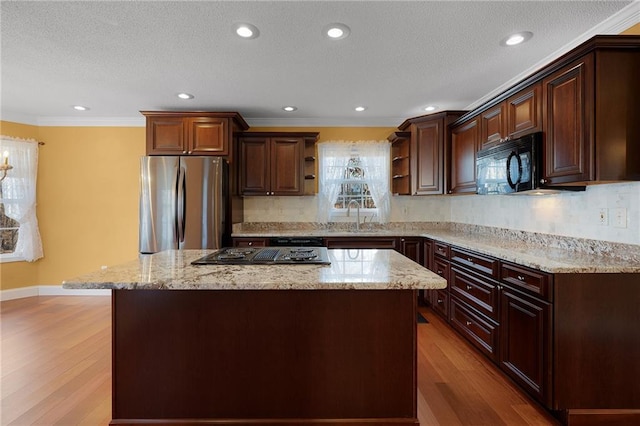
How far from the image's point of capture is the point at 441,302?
341cm

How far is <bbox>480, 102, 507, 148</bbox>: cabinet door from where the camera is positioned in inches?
103

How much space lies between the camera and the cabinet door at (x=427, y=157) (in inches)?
145

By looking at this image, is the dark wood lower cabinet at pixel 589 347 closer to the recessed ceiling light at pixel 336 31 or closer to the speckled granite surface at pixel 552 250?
the speckled granite surface at pixel 552 250

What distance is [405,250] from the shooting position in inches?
150

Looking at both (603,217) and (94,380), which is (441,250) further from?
(94,380)

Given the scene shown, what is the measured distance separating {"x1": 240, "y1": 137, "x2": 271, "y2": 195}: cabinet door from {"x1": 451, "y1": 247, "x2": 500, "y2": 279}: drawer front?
2.41 m

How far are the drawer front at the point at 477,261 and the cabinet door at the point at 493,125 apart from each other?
103 centimetres

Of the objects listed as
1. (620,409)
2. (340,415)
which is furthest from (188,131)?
(620,409)

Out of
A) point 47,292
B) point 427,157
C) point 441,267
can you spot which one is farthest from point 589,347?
point 47,292

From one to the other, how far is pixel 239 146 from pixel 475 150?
9.25 feet

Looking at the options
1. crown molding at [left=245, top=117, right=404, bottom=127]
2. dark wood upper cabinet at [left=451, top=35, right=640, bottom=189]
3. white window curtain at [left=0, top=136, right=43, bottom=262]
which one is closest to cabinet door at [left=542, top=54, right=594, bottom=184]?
dark wood upper cabinet at [left=451, top=35, right=640, bottom=189]

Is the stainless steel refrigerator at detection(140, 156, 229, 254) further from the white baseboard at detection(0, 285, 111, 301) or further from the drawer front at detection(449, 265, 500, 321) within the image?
the drawer front at detection(449, 265, 500, 321)

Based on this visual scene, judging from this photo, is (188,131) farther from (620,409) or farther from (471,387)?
(620,409)

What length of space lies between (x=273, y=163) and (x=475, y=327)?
9.61 ft
